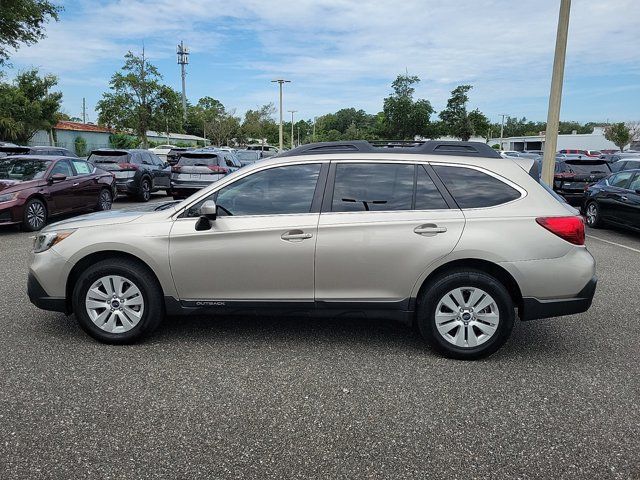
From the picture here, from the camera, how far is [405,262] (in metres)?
4.09

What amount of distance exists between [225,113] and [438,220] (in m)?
67.1

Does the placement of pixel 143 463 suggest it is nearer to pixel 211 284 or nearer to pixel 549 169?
pixel 211 284

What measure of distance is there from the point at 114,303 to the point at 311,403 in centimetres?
194

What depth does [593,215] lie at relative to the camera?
12094 millimetres

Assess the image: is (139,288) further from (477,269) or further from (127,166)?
(127,166)

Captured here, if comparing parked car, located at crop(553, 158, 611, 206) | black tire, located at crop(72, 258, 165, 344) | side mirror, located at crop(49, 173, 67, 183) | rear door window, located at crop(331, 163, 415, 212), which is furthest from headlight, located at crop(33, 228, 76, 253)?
parked car, located at crop(553, 158, 611, 206)

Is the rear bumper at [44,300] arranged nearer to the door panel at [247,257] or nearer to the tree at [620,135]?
the door panel at [247,257]

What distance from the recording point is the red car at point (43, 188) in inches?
392

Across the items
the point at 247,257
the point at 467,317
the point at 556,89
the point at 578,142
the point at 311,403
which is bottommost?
the point at 311,403

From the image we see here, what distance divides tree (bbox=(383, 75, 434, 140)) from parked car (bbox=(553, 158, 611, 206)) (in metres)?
47.5

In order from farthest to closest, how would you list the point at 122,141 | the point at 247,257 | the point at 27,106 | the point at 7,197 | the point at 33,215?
the point at 122,141
the point at 27,106
the point at 33,215
the point at 7,197
the point at 247,257

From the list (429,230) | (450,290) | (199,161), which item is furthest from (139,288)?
(199,161)

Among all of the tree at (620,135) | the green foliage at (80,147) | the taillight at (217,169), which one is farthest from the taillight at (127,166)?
the tree at (620,135)

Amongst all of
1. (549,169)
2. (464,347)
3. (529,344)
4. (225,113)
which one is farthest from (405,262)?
(225,113)
